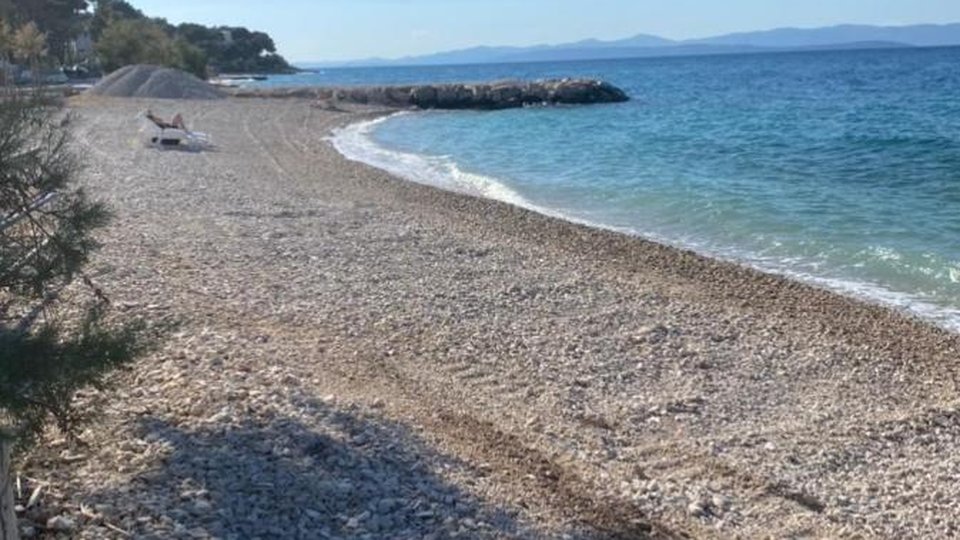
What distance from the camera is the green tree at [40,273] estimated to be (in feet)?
12.9

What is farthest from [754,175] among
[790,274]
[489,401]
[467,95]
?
[467,95]

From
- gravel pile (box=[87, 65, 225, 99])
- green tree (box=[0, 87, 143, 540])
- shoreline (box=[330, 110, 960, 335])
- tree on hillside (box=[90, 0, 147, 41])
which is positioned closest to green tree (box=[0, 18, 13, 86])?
green tree (box=[0, 87, 143, 540])

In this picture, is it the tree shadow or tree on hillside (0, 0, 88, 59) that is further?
tree on hillside (0, 0, 88, 59)

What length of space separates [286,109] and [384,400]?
39333 millimetres

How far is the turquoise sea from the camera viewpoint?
13133mm

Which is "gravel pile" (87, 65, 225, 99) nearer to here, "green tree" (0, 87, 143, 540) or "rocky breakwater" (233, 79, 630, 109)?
"rocky breakwater" (233, 79, 630, 109)

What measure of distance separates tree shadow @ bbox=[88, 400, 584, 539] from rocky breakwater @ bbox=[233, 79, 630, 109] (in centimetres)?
4888

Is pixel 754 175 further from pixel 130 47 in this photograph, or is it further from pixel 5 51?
pixel 130 47

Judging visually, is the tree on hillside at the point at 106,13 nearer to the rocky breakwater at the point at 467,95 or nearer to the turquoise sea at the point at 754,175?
the rocky breakwater at the point at 467,95

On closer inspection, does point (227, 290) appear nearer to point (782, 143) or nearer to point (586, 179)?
point (586, 179)

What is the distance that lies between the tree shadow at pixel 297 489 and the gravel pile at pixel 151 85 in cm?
4147

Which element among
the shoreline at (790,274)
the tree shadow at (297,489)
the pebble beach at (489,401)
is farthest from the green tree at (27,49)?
the shoreline at (790,274)

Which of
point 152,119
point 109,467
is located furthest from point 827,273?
point 152,119

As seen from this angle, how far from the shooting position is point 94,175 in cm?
1705
